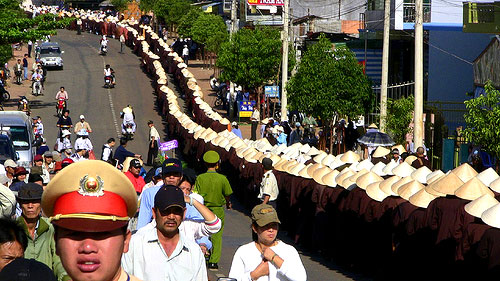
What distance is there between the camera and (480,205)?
1288cm

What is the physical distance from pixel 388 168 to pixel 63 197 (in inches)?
604

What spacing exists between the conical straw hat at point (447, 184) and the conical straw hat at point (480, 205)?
4.58ft

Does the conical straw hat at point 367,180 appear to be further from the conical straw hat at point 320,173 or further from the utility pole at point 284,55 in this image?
the utility pole at point 284,55

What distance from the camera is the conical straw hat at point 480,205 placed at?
1277 cm

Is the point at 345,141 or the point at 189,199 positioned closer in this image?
the point at 189,199

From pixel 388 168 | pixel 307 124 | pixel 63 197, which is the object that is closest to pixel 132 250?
pixel 63 197

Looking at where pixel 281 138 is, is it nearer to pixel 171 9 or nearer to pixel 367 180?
pixel 367 180

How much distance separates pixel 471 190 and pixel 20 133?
16181mm

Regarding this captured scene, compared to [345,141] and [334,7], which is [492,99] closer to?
[345,141]

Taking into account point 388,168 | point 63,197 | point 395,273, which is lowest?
point 395,273

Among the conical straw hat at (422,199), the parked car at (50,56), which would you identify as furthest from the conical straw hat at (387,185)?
the parked car at (50,56)

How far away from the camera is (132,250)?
7.08 meters

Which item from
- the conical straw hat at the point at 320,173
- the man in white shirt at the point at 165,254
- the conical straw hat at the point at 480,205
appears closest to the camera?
the man in white shirt at the point at 165,254

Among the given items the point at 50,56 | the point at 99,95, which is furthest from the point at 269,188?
the point at 50,56
